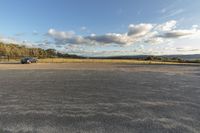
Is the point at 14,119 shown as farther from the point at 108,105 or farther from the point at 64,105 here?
the point at 108,105

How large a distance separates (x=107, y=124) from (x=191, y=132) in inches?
75.3

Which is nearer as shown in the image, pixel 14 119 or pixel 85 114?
pixel 14 119

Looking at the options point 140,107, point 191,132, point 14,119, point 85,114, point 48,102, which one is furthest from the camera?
point 48,102

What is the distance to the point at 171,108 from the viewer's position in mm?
5613

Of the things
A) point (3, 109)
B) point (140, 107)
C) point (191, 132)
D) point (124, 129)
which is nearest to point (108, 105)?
point (140, 107)

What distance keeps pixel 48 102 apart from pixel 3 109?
144 cm

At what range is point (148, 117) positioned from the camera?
477 centimetres

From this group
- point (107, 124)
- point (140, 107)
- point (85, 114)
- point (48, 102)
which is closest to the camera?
point (107, 124)

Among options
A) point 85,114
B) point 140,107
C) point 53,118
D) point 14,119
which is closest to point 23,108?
point 14,119

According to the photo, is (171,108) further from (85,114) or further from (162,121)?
(85,114)

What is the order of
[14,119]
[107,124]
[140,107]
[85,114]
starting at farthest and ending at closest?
[140,107]
[85,114]
[14,119]
[107,124]

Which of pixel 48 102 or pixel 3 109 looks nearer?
pixel 3 109

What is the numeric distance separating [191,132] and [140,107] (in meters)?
2.00

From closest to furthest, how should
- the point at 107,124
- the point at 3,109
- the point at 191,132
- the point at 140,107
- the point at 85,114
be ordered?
the point at 191,132 < the point at 107,124 < the point at 85,114 < the point at 3,109 < the point at 140,107
